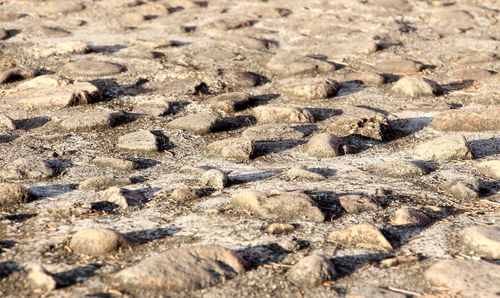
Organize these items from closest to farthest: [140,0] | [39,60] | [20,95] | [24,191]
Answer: [24,191] < [20,95] < [39,60] < [140,0]

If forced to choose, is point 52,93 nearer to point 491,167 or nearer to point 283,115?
→ point 283,115

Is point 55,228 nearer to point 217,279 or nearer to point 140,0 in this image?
point 217,279

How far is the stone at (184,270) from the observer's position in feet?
6.96

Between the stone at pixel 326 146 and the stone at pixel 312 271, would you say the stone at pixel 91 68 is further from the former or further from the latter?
the stone at pixel 312 271

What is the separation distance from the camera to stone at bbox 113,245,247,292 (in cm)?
212

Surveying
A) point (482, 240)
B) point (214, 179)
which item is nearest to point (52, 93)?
point (214, 179)

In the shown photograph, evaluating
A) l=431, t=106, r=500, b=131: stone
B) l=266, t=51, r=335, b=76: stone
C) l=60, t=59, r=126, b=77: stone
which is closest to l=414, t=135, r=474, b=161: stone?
l=431, t=106, r=500, b=131: stone

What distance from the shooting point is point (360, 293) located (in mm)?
2104

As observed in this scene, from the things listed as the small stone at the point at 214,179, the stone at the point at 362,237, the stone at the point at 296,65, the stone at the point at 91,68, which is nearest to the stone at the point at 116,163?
the small stone at the point at 214,179

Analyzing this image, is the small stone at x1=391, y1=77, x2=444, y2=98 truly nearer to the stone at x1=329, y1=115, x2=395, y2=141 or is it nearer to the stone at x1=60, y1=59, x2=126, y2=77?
the stone at x1=329, y1=115, x2=395, y2=141

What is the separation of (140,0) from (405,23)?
3247 mm

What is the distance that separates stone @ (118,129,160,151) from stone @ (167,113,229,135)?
261 mm

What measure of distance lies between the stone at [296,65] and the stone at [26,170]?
2.49m

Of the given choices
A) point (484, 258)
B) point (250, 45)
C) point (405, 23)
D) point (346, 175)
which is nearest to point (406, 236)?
point (484, 258)
